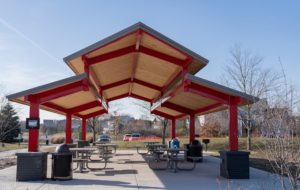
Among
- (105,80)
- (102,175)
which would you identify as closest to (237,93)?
(102,175)

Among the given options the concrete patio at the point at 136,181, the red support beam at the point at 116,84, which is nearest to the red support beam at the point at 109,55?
the concrete patio at the point at 136,181

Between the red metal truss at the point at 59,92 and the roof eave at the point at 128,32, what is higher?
the roof eave at the point at 128,32

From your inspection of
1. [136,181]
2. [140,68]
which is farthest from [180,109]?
[136,181]

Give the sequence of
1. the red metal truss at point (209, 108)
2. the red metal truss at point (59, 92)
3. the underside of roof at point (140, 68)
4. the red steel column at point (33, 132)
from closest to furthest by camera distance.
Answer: the underside of roof at point (140, 68), the red steel column at point (33, 132), the red metal truss at point (59, 92), the red metal truss at point (209, 108)

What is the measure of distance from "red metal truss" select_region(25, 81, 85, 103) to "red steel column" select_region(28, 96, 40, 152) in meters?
0.20

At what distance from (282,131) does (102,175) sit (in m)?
6.48

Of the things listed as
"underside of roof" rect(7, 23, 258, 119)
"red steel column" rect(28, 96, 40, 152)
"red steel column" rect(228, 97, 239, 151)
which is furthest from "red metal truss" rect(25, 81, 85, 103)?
"red steel column" rect(228, 97, 239, 151)

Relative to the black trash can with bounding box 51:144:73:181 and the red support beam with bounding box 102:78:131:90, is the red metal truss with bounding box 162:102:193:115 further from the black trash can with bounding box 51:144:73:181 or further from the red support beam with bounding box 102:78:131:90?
the black trash can with bounding box 51:144:73:181

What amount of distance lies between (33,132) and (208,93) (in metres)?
5.97

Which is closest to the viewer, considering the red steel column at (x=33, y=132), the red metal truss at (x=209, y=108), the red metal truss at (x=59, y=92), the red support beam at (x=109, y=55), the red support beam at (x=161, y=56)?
the red steel column at (x=33, y=132)

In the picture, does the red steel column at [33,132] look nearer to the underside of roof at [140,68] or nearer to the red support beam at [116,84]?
the underside of roof at [140,68]

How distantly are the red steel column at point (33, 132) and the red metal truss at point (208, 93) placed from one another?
5.13 meters

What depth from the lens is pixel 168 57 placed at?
9398mm

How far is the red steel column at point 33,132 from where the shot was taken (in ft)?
26.8
